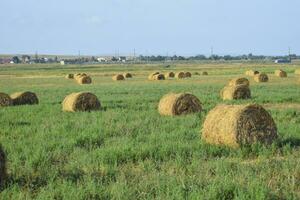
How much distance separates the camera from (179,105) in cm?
1964

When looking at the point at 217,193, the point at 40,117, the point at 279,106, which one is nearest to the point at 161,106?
the point at 40,117

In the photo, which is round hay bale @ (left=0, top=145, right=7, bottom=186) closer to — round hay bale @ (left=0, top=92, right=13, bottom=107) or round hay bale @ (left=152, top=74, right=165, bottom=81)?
round hay bale @ (left=0, top=92, right=13, bottom=107)

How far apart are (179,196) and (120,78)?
49.8 m

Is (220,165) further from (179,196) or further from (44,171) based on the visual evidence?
(44,171)

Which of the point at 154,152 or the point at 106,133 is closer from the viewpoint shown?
the point at 154,152

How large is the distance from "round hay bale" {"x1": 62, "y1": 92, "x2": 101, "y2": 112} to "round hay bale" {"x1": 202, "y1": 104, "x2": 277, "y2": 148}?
9562 mm

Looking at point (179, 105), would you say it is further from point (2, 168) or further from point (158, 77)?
point (158, 77)

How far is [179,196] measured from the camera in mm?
8086

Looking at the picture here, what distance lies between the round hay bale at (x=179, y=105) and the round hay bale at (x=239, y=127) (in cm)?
621

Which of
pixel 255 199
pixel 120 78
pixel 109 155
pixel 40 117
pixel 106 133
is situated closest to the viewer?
pixel 255 199

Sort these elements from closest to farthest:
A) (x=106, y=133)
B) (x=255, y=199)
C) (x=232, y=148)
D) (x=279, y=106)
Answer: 1. (x=255, y=199)
2. (x=232, y=148)
3. (x=106, y=133)
4. (x=279, y=106)

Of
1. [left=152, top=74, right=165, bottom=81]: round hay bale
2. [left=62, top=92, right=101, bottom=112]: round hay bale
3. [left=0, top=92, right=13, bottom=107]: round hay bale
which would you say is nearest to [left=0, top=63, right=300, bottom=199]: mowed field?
[left=62, top=92, right=101, bottom=112]: round hay bale

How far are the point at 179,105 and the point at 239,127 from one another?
720 cm

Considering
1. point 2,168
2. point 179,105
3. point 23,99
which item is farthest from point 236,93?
point 2,168
